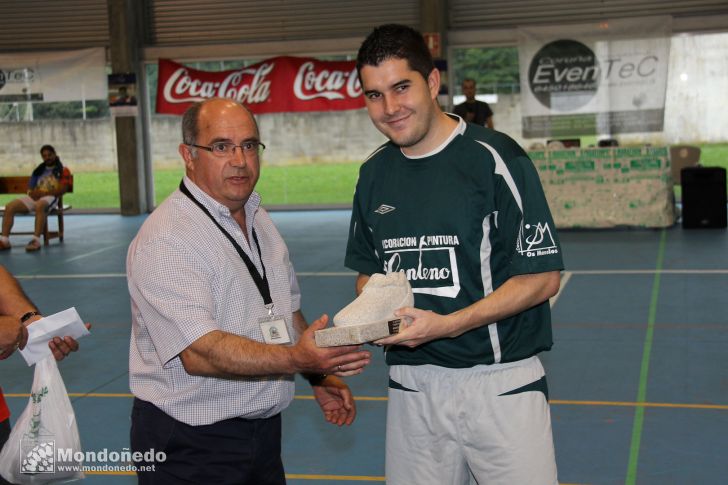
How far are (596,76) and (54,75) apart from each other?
11.5 meters

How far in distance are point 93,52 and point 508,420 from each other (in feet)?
61.0

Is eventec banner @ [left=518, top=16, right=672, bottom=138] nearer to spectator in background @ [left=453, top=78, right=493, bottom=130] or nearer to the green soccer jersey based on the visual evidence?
spectator in background @ [left=453, top=78, right=493, bottom=130]

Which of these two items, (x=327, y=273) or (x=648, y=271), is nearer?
(x=648, y=271)

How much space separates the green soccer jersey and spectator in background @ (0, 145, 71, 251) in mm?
13034

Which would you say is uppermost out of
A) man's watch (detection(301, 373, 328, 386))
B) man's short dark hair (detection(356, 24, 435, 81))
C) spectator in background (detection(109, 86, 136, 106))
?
spectator in background (detection(109, 86, 136, 106))

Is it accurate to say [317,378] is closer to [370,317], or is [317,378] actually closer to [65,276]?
[370,317]

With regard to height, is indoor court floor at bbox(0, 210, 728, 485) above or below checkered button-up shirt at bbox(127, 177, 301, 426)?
below

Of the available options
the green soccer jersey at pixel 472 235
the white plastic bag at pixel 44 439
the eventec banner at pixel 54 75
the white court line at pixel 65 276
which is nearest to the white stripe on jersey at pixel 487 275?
the green soccer jersey at pixel 472 235

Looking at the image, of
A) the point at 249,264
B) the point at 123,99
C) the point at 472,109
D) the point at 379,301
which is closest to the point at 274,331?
the point at 249,264

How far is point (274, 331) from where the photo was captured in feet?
9.86

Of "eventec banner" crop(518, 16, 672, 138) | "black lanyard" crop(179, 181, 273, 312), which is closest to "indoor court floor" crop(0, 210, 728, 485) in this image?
"black lanyard" crop(179, 181, 273, 312)

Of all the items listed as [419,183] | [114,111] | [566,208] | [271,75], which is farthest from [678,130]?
[419,183]

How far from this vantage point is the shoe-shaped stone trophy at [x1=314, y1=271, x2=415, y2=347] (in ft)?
8.43

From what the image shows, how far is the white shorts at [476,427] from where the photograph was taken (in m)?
2.86
